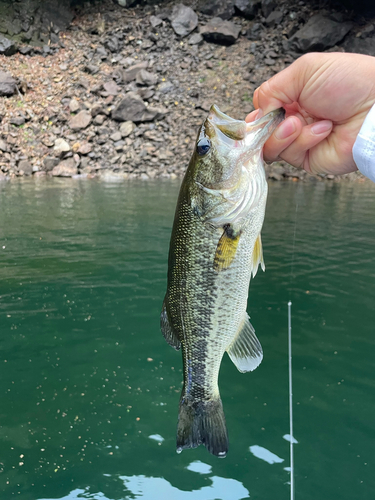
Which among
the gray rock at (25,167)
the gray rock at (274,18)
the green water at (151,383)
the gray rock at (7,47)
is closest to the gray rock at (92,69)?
the gray rock at (7,47)

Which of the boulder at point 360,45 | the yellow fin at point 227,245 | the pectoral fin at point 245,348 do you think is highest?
the boulder at point 360,45

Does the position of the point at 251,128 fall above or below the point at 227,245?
above

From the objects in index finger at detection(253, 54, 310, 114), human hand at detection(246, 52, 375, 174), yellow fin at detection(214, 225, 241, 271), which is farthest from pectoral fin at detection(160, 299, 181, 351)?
index finger at detection(253, 54, 310, 114)

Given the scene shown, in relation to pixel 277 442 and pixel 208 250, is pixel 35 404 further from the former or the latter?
pixel 208 250

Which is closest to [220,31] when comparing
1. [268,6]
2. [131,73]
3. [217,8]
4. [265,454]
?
[217,8]

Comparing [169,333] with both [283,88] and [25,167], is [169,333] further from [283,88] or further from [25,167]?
[25,167]

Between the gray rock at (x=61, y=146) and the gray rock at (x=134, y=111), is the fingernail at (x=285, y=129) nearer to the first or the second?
the gray rock at (x=61, y=146)
